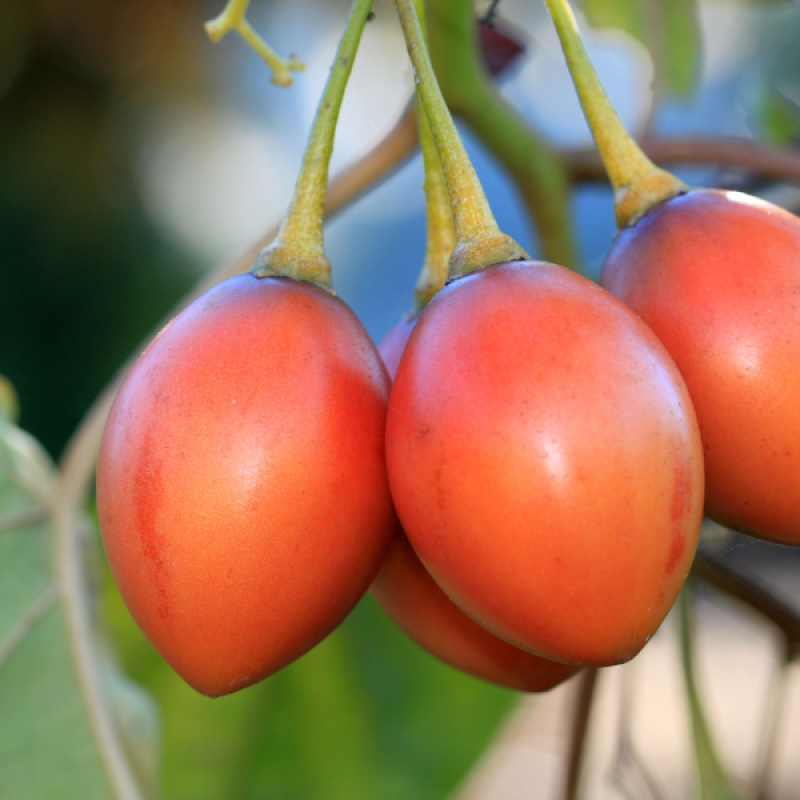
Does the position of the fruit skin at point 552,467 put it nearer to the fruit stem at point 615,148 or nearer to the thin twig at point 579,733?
the fruit stem at point 615,148

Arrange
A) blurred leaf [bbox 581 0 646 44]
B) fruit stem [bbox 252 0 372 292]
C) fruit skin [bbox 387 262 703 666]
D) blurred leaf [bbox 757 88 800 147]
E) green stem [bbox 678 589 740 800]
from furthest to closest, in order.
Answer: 1. blurred leaf [bbox 757 88 800 147]
2. blurred leaf [bbox 581 0 646 44]
3. green stem [bbox 678 589 740 800]
4. fruit stem [bbox 252 0 372 292]
5. fruit skin [bbox 387 262 703 666]

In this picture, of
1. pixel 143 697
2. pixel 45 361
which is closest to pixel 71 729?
pixel 143 697

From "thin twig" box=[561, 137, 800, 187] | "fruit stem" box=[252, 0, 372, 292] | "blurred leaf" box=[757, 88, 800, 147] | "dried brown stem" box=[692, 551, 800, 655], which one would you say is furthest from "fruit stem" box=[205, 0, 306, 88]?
"blurred leaf" box=[757, 88, 800, 147]

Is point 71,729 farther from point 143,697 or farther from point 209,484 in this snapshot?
point 209,484

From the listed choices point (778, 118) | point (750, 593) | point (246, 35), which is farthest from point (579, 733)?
point (778, 118)

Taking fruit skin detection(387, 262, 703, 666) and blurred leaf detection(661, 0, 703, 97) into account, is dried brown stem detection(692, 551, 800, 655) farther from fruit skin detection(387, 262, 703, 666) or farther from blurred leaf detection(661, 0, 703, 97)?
blurred leaf detection(661, 0, 703, 97)

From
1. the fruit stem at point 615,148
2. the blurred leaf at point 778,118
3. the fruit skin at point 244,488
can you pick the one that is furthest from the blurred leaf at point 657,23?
the fruit skin at point 244,488
